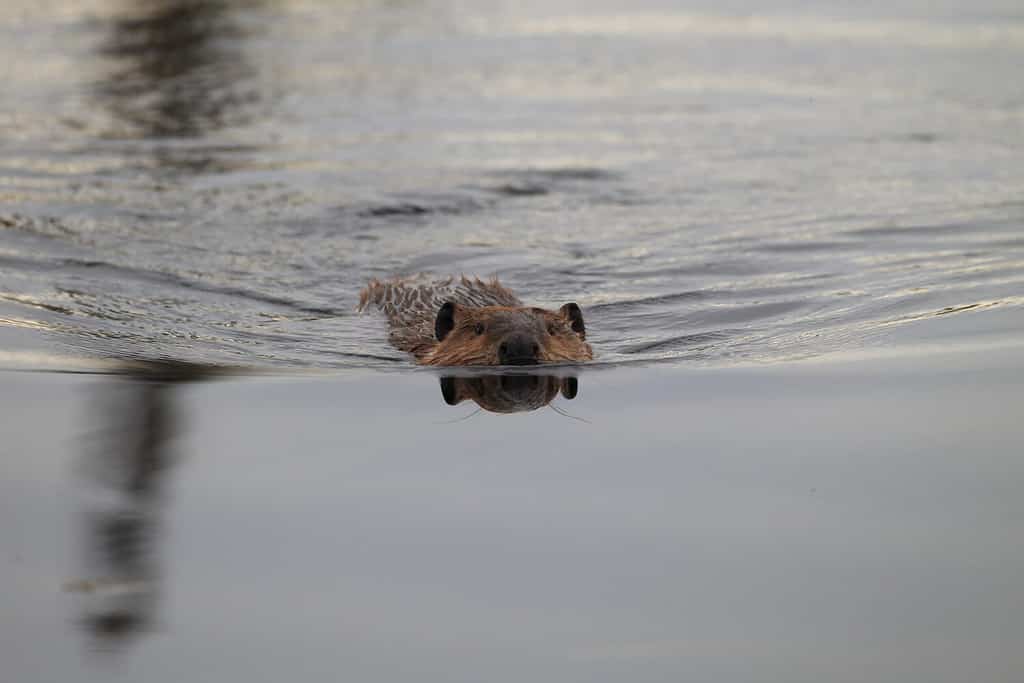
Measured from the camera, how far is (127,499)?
12.7 feet

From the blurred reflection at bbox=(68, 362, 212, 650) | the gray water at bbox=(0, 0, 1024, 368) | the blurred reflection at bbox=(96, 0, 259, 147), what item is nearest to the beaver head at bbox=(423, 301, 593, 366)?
the gray water at bbox=(0, 0, 1024, 368)

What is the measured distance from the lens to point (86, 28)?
15.9 m

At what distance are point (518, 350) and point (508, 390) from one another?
25 centimetres

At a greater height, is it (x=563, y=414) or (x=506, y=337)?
(x=506, y=337)

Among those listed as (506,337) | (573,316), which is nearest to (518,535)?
(506,337)

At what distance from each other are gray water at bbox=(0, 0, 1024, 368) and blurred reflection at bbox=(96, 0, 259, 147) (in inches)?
1.9

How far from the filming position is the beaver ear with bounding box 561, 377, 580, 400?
5.01 metres

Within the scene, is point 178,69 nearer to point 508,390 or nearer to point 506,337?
point 506,337

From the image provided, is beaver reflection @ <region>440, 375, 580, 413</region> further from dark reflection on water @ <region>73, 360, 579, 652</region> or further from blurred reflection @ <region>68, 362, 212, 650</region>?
blurred reflection @ <region>68, 362, 212, 650</region>

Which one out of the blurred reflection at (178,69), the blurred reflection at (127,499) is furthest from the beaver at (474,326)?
the blurred reflection at (178,69)

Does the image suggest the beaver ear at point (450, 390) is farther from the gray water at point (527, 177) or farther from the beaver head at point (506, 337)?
the gray water at point (527, 177)

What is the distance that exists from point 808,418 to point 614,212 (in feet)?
14.5

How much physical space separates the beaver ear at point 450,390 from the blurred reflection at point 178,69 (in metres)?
6.19

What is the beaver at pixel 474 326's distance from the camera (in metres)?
5.41
